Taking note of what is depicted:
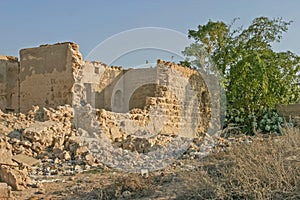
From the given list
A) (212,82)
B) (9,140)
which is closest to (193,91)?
(212,82)

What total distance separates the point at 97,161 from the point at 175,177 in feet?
8.24

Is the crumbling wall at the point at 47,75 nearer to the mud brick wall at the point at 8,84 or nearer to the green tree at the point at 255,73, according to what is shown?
the mud brick wall at the point at 8,84

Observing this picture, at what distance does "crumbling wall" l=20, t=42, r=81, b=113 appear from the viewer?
1198 cm

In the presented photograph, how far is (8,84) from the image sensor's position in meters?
A: 15.0

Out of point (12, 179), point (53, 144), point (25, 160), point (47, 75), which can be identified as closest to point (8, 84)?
point (47, 75)

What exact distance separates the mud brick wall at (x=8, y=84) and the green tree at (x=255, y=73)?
7.95m

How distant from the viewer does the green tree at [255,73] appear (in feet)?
52.3

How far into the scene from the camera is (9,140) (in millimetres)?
8266

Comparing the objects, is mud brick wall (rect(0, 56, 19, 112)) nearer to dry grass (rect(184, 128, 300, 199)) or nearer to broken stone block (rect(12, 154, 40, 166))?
broken stone block (rect(12, 154, 40, 166))

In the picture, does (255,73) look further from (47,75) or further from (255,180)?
(255,180)

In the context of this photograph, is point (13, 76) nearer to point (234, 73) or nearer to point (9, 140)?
point (9, 140)

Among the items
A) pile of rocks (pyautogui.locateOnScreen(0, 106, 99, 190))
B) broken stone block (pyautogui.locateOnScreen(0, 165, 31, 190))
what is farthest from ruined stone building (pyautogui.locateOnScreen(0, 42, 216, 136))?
broken stone block (pyautogui.locateOnScreen(0, 165, 31, 190))

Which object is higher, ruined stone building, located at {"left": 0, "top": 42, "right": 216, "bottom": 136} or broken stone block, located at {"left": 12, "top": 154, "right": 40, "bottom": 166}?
ruined stone building, located at {"left": 0, "top": 42, "right": 216, "bottom": 136}

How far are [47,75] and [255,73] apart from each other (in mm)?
8394
